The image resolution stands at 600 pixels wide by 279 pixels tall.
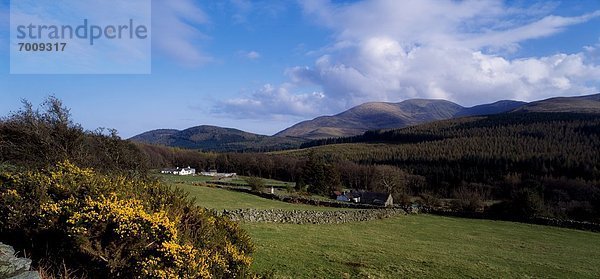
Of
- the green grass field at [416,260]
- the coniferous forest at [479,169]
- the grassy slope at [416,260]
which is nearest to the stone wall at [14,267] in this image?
the green grass field at [416,260]

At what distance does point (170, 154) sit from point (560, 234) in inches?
5233

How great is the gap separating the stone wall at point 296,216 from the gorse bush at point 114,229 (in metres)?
18.2

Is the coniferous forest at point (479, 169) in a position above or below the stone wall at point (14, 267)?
below

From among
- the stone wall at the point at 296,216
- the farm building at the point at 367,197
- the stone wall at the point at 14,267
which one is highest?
the stone wall at the point at 14,267

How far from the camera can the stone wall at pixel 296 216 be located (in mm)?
27234

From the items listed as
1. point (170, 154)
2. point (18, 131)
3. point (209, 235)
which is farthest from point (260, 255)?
point (170, 154)

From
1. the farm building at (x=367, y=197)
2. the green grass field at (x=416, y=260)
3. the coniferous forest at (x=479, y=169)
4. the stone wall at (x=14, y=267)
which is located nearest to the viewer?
the stone wall at (x=14, y=267)

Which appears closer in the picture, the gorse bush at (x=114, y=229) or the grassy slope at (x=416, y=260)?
the gorse bush at (x=114, y=229)

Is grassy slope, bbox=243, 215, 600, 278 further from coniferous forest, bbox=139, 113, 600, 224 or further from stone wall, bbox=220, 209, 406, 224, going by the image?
coniferous forest, bbox=139, 113, 600, 224

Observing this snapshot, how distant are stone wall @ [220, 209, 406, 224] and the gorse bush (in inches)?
715

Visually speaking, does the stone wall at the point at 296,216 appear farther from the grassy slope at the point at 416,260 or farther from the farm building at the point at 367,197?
the farm building at the point at 367,197

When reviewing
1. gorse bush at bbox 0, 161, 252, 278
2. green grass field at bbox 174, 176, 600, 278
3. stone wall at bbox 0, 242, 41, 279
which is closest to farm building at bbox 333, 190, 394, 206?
green grass field at bbox 174, 176, 600, 278

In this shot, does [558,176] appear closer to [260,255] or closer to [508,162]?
[508,162]

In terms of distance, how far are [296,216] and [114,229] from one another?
25.4 metres
